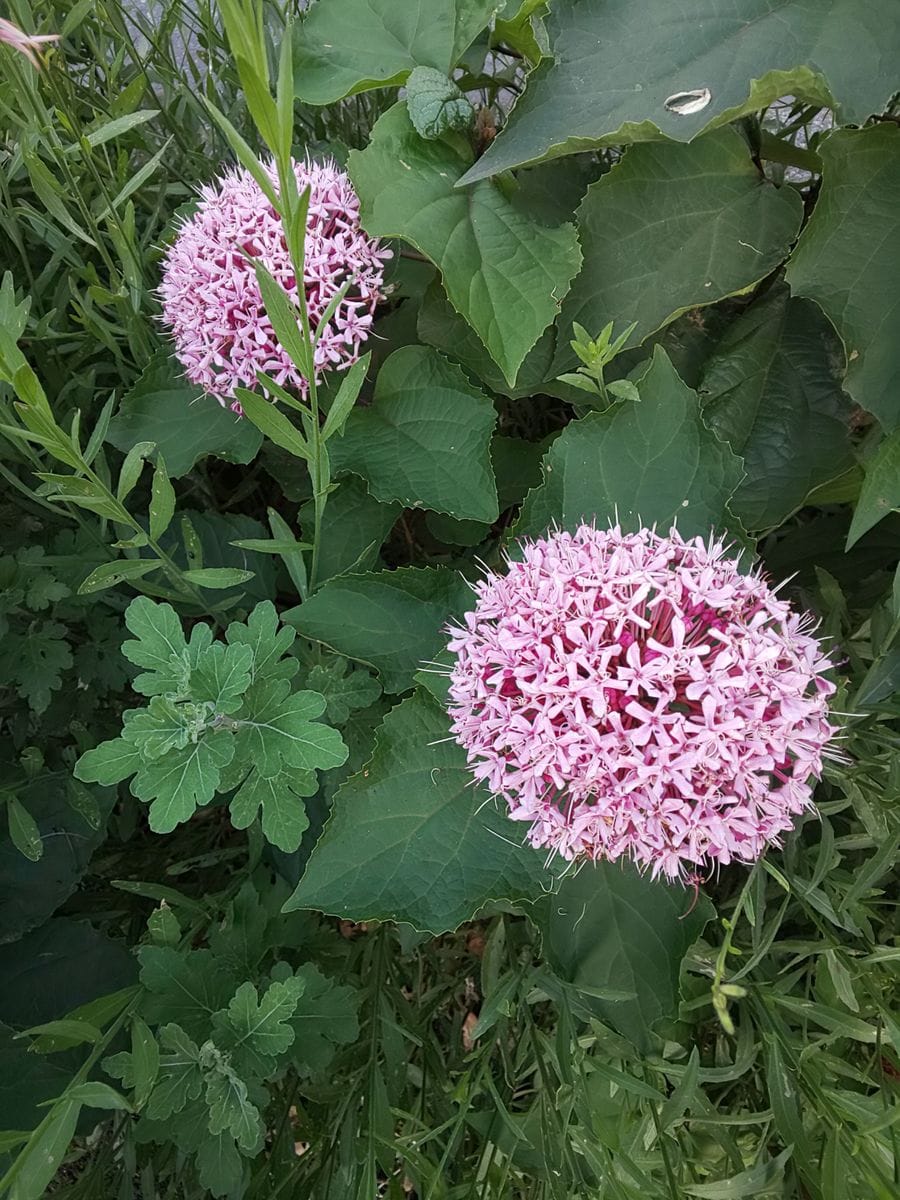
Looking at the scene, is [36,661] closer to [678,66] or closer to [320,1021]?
[320,1021]

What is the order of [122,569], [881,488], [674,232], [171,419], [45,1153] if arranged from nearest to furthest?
[45,1153] < [122,569] < [881,488] < [674,232] < [171,419]

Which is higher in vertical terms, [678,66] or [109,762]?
[678,66]

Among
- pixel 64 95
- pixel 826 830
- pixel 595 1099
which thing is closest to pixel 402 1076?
pixel 595 1099

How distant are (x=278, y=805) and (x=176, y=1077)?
302 mm

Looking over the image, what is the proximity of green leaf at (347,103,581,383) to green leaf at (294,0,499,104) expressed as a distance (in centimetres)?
7

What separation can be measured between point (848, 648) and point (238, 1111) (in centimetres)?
77

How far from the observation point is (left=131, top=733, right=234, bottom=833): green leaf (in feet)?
2.19

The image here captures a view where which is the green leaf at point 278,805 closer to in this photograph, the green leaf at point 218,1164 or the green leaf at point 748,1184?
the green leaf at point 218,1164

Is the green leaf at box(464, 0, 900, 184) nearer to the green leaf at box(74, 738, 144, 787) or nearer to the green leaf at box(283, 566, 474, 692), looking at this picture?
the green leaf at box(283, 566, 474, 692)

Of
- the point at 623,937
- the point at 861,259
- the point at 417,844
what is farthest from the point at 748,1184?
the point at 861,259

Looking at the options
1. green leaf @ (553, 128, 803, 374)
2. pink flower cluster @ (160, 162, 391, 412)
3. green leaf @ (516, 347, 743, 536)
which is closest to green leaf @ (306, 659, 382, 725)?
green leaf @ (516, 347, 743, 536)

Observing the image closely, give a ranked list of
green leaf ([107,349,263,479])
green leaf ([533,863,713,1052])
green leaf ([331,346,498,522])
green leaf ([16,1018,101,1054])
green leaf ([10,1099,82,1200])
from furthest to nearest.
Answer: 1. green leaf ([107,349,263,479])
2. green leaf ([331,346,498,522])
3. green leaf ([533,863,713,1052])
4. green leaf ([16,1018,101,1054])
5. green leaf ([10,1099,82,1200])

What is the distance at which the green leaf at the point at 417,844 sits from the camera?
75 cm

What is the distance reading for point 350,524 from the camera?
104cm
